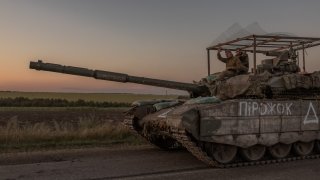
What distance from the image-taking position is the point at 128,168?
10.5 metres

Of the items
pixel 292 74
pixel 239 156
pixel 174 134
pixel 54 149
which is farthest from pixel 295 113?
pixel 54 149

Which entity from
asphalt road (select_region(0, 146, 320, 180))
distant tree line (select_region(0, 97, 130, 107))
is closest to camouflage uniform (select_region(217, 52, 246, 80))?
asphalt road (select_region(0, 146, 320, 180))

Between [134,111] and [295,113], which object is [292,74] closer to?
[295,113]

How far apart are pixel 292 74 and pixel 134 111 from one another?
4.09 metres

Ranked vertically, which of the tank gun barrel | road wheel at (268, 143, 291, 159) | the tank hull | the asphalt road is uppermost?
the tank gun barrel

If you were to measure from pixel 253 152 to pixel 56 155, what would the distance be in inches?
180

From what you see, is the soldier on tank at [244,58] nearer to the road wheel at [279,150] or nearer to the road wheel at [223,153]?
the road wheel at [279,150]

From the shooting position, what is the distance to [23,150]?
1335 centimetres

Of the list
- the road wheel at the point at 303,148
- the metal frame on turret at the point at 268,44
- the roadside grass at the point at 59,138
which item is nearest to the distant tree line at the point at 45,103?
the roadside grass at the point at 59,138

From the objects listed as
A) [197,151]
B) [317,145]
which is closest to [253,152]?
[197,151]

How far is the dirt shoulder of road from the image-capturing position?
1152 cm

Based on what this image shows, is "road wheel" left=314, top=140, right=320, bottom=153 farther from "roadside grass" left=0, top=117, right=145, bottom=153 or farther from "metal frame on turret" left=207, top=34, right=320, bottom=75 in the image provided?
"roadside grass" left=0, top=117, right=145, bottom=153

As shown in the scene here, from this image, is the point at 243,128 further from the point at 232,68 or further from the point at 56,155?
the point at 56,155

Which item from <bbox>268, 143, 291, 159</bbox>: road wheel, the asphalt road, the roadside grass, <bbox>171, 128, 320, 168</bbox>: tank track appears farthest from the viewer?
the roadside grass
